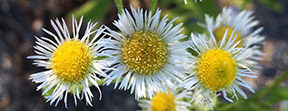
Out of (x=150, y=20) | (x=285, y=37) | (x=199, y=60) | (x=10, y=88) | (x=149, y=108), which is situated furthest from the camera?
(x=285, y=37)

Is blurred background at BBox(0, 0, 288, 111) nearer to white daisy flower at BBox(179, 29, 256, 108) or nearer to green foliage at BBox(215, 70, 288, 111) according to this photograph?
green foliage at BBox(215, 70, 288, 111)

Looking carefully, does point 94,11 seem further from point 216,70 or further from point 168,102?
point 216,70

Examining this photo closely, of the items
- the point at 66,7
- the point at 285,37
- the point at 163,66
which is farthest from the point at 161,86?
the point at 285,37

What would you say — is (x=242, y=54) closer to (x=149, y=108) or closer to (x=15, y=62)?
(x=149, y=108)

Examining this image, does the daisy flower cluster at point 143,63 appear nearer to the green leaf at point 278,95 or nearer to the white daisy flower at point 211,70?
the white daisy flower at point 211,70

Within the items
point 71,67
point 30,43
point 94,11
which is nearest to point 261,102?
point 71,67

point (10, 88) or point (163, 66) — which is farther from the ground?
point (10, 88)
